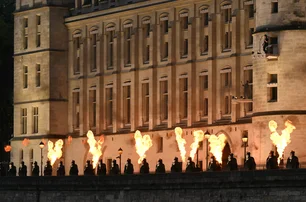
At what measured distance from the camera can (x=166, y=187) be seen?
11194cm

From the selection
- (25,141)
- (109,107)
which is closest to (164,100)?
(109,107)

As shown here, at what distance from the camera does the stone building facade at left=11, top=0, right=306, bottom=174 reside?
121125 mm

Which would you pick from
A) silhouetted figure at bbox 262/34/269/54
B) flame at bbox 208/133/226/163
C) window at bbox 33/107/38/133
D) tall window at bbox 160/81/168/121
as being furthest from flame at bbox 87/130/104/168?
silhouetted figure at bbox 262/34/269/54

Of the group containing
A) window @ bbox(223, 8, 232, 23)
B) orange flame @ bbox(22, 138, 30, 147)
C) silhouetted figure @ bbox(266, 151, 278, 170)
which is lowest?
silhouetted figure @ bbox(266, 151, 278, 170)

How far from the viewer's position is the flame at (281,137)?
118938 mm

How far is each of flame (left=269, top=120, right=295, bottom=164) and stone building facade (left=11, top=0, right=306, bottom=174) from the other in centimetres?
42

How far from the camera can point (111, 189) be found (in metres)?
118

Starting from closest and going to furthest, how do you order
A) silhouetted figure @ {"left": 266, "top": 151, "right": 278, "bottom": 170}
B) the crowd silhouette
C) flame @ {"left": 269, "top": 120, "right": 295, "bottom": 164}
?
silhouetted figure @ {"left": 266, "top": 151, "right": 278, "bottom": 170} < the crowd silhouette < flame @ {"left": 269, "top": 120, "right": 295, "bottom": 164}

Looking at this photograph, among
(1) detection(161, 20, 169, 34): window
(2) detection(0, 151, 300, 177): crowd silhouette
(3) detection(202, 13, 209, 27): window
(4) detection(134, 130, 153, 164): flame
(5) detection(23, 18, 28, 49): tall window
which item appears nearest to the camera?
(2) detection(0, 151, 300, 177): crowd silhouette

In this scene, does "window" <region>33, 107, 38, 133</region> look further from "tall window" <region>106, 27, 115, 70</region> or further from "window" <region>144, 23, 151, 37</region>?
"window" <region>144, 23, 151, 37</region>

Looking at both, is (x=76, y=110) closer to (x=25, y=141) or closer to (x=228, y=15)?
(x=25, y=141)

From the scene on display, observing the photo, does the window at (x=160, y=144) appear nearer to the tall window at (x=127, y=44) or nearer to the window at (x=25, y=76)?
the tall window at (x=127, y=44)

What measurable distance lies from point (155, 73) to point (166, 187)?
95.7ft

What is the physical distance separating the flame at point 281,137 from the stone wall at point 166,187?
8.31 metres
